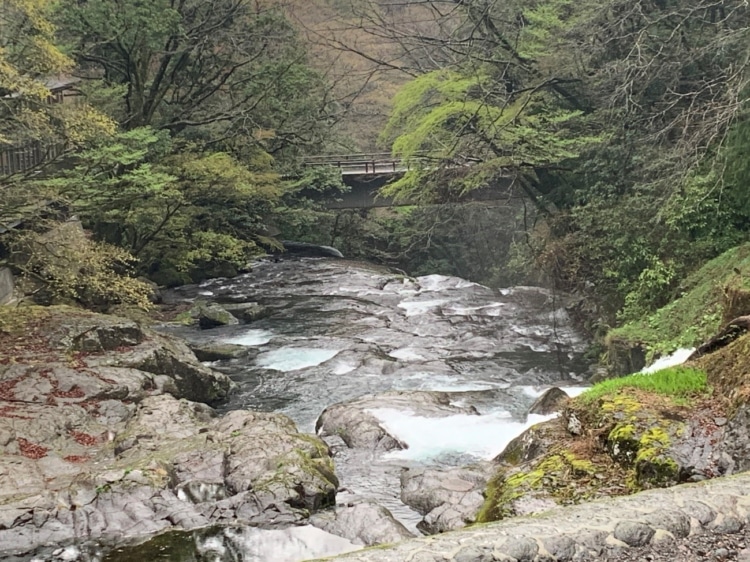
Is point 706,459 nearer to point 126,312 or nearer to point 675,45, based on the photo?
point 675,45

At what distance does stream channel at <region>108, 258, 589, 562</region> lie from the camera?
7931 mm

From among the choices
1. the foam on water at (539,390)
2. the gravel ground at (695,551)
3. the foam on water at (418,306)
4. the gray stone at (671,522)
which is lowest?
the foam on water at (418,306)

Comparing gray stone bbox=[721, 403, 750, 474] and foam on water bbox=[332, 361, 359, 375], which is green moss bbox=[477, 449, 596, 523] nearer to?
gray stone bbox=[721, 403, 750, 474]

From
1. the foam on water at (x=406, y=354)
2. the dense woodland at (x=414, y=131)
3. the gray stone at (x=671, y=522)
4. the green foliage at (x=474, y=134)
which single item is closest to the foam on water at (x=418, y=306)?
the dense woodland at (x=414, y=131)

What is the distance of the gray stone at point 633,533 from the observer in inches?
132

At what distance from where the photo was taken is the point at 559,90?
17.3m

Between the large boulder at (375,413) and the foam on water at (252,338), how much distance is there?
6.78 m

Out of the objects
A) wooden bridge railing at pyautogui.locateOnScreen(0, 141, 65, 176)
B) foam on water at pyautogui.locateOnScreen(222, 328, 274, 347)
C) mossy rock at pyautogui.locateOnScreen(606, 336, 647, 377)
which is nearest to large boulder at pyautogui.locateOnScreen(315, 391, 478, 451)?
mossy rock at pyautogui.locateOnScreen(606, 336, 647, 377)

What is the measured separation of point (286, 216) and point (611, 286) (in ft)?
58.3

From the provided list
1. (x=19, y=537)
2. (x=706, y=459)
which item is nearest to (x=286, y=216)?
(x=19, y=537)

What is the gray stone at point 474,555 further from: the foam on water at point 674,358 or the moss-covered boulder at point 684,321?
the moss-covered boulder at point 684,321

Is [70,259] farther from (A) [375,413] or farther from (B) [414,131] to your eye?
(B) [414,131]

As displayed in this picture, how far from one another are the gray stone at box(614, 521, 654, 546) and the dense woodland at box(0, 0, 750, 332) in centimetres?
740

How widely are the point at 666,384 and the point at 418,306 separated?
16128 mm
